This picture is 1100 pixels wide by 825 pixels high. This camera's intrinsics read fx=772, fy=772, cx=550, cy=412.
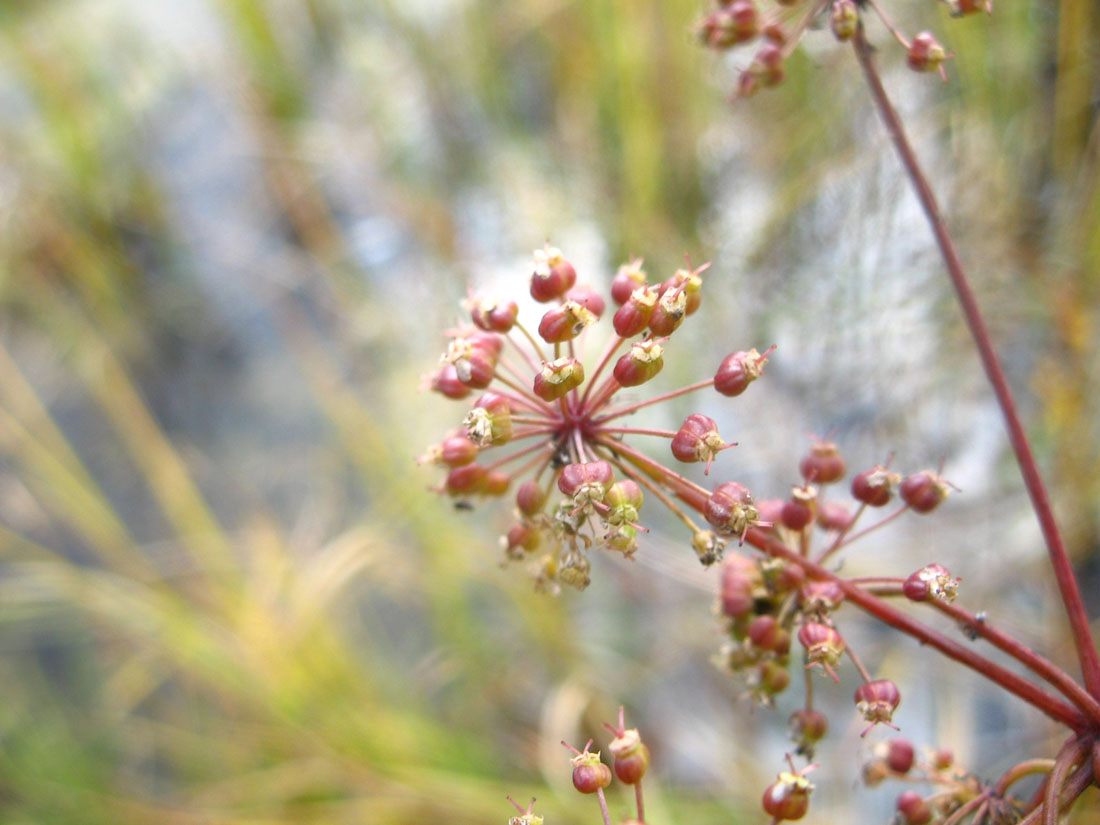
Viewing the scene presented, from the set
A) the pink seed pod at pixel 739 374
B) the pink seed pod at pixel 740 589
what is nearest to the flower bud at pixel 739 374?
the pink seed pod at pixel 739 374

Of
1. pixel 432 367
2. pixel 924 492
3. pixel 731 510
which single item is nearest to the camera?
pixel 731 510

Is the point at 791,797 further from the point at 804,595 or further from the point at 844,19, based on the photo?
the point at 844,19

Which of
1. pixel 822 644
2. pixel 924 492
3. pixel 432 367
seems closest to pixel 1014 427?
pixel 924 492

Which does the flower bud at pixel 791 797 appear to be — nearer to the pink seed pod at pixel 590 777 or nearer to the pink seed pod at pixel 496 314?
the pink seed pod at pixel 590 777

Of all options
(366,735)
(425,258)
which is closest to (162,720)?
(366,735)

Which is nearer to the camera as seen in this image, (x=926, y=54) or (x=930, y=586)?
(x=930, y=586)

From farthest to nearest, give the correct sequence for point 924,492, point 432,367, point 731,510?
point 432,367 → point 924,492 → point 731,510

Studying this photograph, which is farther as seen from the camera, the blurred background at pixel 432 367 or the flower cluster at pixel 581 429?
the blurred background at pixel 432 367
